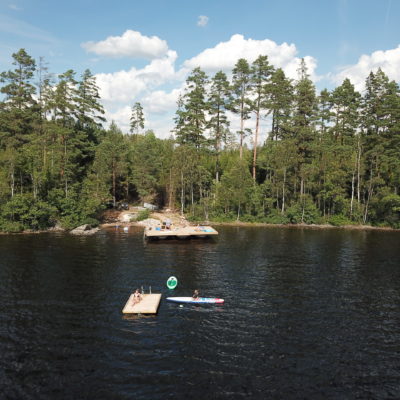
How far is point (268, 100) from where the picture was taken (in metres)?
82.0

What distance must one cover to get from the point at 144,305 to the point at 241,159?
57.9 meters

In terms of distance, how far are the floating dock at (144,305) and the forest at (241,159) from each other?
39.2 meters

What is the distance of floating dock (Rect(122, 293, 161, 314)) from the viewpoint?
26.3 meters

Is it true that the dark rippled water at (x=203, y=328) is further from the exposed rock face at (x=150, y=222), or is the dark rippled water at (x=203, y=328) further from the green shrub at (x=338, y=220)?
the green shrub at (x=338, y=220)

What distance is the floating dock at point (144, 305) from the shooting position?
26328mm

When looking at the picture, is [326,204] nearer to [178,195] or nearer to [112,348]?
[178,195]

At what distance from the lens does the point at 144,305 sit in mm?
27297

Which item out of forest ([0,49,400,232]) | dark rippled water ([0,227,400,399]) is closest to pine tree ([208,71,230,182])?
forest ([0,49,400,232])

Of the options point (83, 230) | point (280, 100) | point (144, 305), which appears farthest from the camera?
point (280, 100)

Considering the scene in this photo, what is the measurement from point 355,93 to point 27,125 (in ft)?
251

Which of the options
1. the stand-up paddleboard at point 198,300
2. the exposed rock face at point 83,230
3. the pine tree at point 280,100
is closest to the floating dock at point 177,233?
the exposed rock face at point 83,230

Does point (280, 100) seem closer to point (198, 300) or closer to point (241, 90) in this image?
point (241, 90)

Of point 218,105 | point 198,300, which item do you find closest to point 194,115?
point 218,105

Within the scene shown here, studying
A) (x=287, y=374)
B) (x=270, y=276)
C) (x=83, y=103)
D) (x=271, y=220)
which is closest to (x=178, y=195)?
(x=271, y=220)
